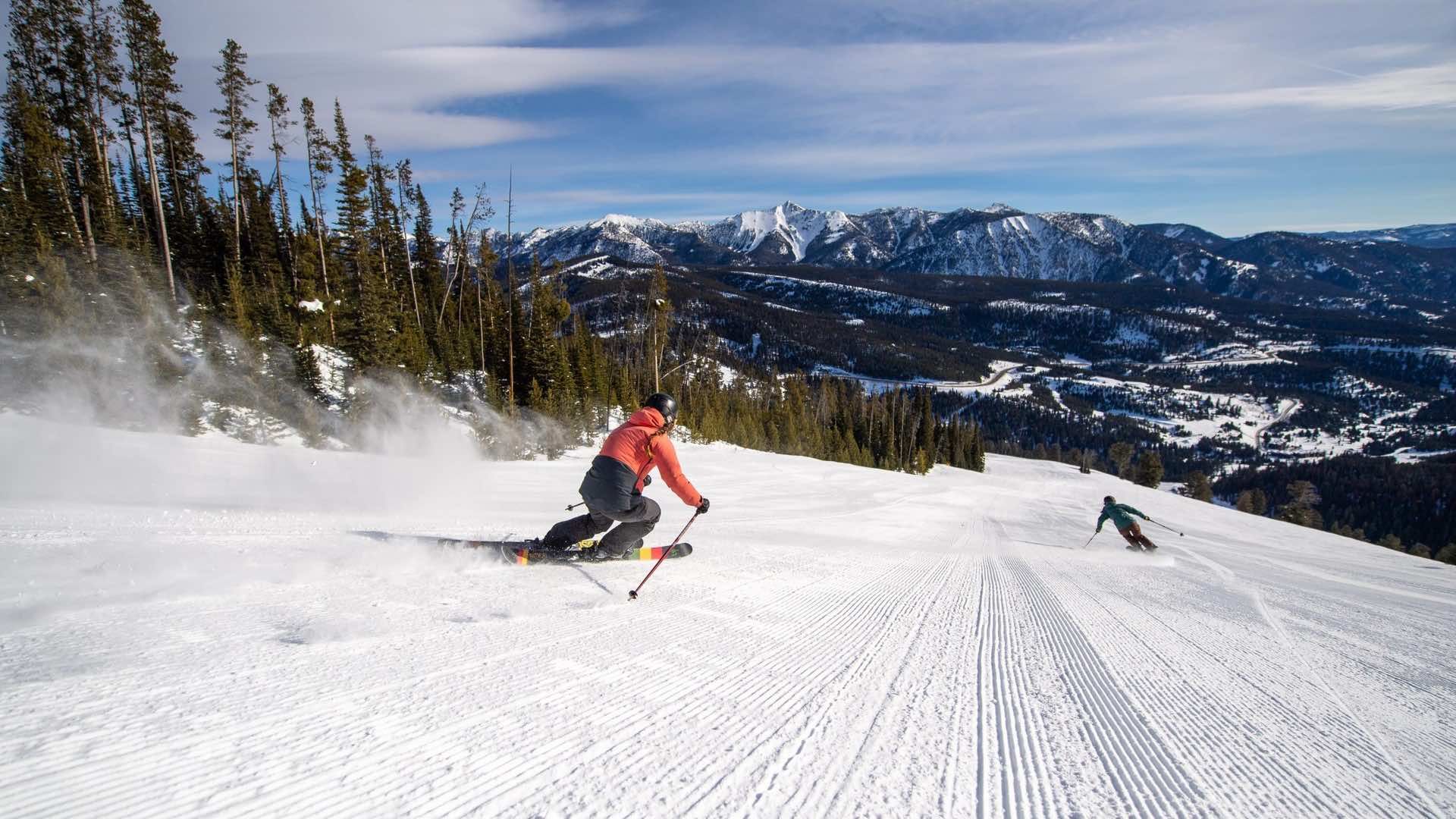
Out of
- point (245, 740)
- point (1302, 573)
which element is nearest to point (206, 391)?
point (245, 740)

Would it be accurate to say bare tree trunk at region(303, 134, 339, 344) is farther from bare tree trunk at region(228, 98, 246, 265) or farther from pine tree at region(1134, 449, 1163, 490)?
pine tree at region(1134, 449, 1163, 490)

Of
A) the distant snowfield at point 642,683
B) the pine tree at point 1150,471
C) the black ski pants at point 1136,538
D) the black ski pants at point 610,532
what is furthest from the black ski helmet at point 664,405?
the pine tree at point 1150,471

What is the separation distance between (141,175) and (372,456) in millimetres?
32478

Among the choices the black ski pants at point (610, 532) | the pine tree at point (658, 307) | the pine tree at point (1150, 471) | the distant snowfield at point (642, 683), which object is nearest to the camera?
the distant snowfield at point (642, 683)

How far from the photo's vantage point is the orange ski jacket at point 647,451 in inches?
224

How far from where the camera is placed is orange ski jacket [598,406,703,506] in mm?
5680

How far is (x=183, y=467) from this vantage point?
996 cm

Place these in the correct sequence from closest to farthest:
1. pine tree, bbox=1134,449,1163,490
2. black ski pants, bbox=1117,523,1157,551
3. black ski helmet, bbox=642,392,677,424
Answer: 1. black ski helmet, bbox=642,392,677,424
2. black ski pants, bbox=1117,523,1157,551
3. pine tree, bbox=1134,449,1163,490

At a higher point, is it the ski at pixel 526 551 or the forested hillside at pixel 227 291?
the forested hillside at pixel 227 291

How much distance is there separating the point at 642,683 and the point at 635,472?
2614 millimetres

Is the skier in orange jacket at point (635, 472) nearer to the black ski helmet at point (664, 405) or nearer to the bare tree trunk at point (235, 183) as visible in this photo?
the black ski helmet at point (664, 405)

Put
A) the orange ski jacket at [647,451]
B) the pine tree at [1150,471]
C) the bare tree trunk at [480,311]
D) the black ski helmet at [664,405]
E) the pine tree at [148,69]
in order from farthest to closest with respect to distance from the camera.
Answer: the pine tree at [1150,471]
the bare tree trunk at [480,311]
the pine tree at [148,69]
the black ski helmet at [664,405]
the orange ski jacket at [647,451]

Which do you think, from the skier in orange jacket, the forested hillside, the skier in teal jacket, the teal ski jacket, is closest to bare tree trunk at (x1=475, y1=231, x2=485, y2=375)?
the forested hillside

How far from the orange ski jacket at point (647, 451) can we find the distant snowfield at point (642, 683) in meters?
1.02
